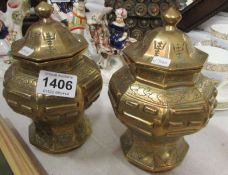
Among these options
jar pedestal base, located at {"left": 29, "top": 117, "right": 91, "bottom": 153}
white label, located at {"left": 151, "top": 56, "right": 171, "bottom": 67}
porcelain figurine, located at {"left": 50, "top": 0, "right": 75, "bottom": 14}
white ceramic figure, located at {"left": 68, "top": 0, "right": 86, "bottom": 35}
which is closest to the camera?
white label, located at {"left": 151, "top": 56, "right": 171, "bottom": 67}

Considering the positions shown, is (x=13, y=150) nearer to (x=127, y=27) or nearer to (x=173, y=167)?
(x=173, y=167)

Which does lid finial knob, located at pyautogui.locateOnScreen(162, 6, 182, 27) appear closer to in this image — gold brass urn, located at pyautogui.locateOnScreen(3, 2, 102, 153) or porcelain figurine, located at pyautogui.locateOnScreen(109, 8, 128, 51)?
gold brass urn, located at pyautogui.locateOnScreen(3, 2, 102, 153)

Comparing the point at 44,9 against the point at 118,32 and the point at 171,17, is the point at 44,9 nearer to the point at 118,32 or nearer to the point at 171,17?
the point at 171,17

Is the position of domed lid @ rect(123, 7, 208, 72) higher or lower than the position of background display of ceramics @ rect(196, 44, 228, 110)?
higher

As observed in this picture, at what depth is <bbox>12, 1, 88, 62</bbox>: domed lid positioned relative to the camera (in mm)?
555

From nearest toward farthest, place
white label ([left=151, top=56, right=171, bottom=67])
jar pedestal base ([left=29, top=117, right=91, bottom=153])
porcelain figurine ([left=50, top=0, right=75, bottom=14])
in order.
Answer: white label ([left=151, top=56, right=171, bottom=67]) → jar pedestal base ([left=29, top=117, right=91, bottom=153]) → porcelain figurine ([left=50, top=0, right=75, bottom=14])

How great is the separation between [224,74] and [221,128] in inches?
5.5

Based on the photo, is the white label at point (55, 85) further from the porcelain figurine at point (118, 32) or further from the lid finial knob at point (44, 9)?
the porcelain figurine at point (118, 32)

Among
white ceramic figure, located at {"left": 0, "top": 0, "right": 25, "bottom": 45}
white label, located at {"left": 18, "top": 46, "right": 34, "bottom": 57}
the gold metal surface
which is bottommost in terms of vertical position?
the gold metal surface

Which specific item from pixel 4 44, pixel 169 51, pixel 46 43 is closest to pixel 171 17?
pixel 169 51

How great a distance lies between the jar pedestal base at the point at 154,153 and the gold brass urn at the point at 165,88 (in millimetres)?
31

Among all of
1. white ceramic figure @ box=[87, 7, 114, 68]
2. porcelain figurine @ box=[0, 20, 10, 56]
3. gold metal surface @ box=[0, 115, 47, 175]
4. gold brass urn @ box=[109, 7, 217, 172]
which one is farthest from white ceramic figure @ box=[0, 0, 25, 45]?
gold brass urn @ box=[109, 7, 217, 172]

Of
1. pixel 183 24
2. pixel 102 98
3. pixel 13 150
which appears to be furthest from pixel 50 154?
pixel 183 24

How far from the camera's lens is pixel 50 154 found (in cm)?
68
